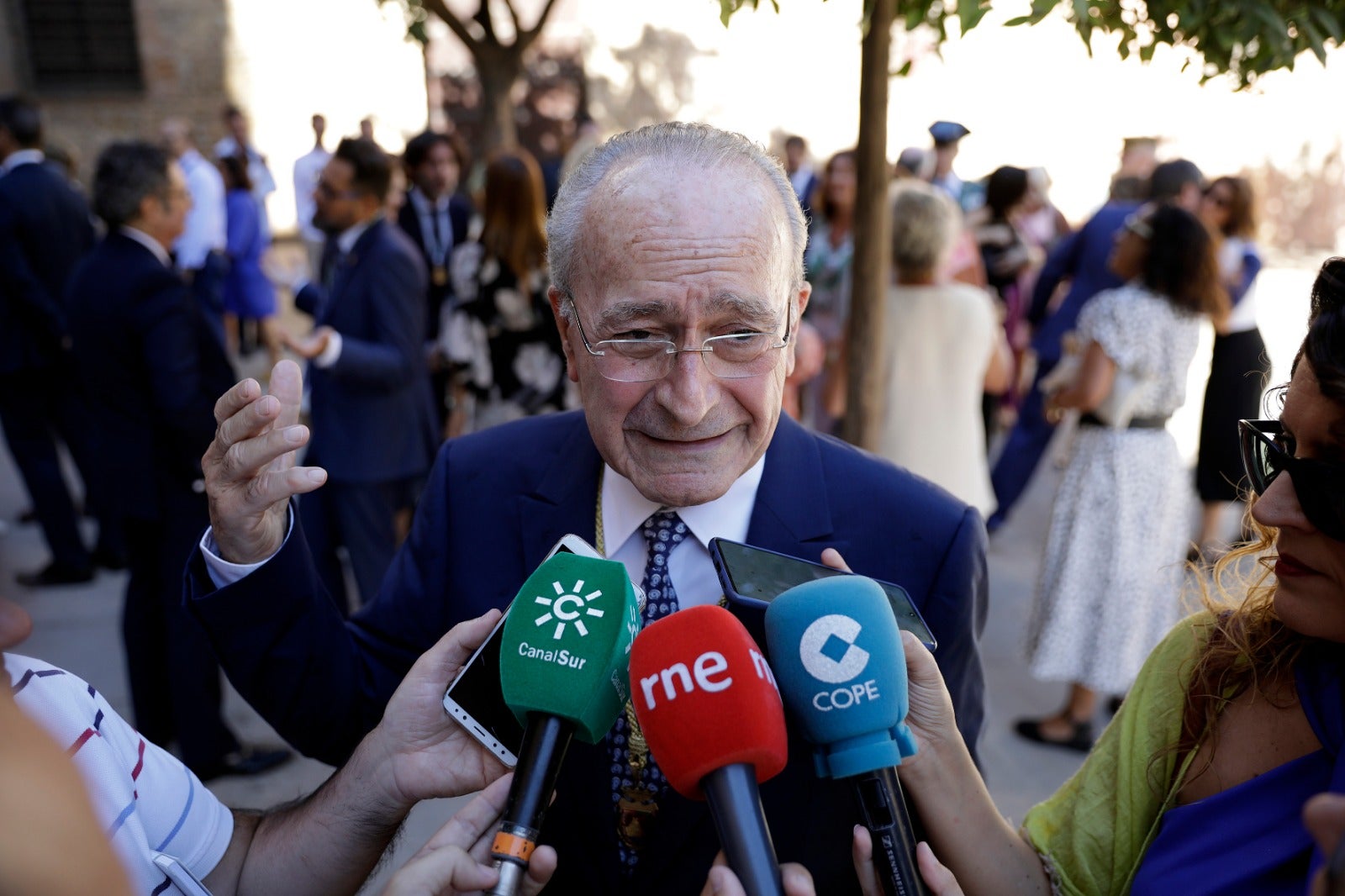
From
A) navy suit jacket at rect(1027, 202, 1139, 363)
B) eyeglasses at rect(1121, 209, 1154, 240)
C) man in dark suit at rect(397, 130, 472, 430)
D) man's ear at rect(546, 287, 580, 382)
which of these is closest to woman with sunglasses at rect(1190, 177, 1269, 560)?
navy suit jacket at rect(1027, 202, 1139, 363)

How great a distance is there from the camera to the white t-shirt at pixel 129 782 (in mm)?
1256

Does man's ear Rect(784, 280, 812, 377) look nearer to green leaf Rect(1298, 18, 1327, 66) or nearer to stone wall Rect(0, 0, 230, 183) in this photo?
green leaf Rect(1298, 18, 1327, 66)

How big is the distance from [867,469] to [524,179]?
299cm

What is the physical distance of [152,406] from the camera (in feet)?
11.3

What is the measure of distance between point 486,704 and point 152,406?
260 centimetres

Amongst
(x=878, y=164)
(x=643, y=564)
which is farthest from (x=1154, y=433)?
(x=643, y=564)

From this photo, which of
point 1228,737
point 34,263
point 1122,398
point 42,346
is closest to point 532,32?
point 34,263

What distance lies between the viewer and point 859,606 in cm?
115

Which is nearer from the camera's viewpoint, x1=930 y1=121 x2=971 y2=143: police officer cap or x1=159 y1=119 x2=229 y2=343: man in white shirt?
x1=930 y1=121 x2=971 y2=143: police officer cap

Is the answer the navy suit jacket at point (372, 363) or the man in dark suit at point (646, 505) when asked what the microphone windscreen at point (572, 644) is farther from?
the navy suit jacket at point (372, 363)

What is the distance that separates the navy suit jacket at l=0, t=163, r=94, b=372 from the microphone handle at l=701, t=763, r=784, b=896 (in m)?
5.21

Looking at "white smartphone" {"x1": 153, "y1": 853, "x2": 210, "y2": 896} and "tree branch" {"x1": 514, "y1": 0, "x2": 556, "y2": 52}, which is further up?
"tree branch" {"x1": 514, "y1": 0, "x2": 556, "y2": 52}

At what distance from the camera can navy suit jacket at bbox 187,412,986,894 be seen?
153 cm

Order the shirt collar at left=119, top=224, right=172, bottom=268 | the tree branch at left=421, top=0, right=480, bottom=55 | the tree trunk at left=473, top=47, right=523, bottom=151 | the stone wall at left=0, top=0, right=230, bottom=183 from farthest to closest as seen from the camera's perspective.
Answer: the stone wall at left=0, top=0, right=230, bottom=183, the tree trunk at left=473, top=47, right=523, bottom=151, the tree branch at left=421, top=0, right=480, bottom=55, the shirt collar at left=119, top=224, right=172, bottom=268
